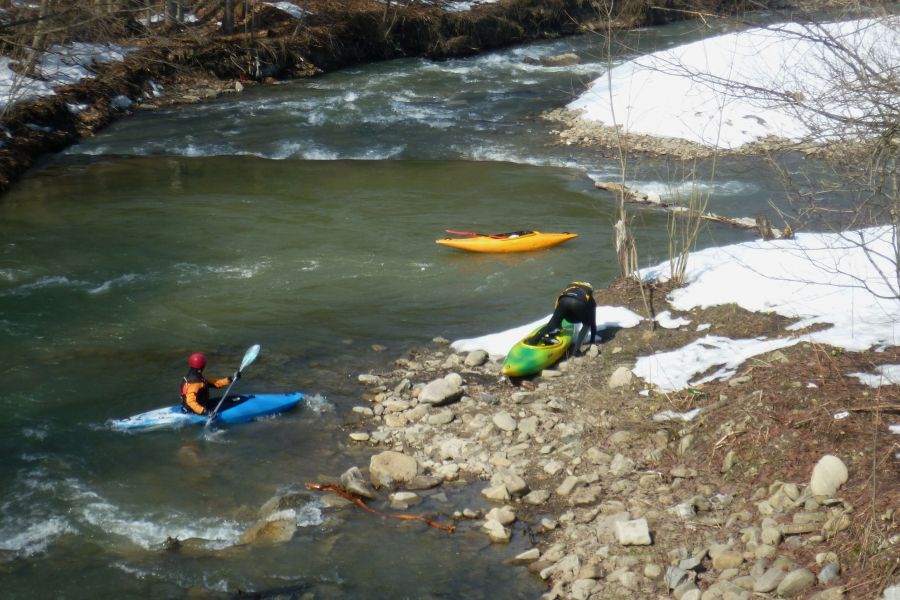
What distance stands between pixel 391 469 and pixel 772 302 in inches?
152

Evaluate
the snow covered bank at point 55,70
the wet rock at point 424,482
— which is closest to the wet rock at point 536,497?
the wet rock at point 424,482

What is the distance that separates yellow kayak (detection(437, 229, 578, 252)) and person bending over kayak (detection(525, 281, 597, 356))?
3.68 metres

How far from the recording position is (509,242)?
12109 mm

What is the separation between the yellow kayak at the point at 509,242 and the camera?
12070 mm

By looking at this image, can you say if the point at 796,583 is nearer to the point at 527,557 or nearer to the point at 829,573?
the point at 829,573

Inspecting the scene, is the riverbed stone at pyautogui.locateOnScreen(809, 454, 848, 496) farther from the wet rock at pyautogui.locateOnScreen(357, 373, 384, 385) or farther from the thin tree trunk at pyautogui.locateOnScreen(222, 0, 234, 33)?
the thin tree trunk at pyautogui.locateOnScreen(222, 0, 234, 33)

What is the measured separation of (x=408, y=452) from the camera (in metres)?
6.96

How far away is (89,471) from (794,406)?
5.11 meters

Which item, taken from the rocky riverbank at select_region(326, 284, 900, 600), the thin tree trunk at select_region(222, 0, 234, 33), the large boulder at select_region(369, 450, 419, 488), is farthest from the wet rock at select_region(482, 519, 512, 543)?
the thin tree trunk at select_region(222, 0, 234, 33)

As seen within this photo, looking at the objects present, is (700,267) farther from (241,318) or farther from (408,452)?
(241,318)

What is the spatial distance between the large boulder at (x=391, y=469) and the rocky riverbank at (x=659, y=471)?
10 millimetres

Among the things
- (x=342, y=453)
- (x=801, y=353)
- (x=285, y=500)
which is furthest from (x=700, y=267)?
(x=285, y=500)

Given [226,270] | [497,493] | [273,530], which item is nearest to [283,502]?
[273,530]

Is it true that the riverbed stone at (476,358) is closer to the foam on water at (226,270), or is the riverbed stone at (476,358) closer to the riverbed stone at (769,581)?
the foam on water at (226,270)
